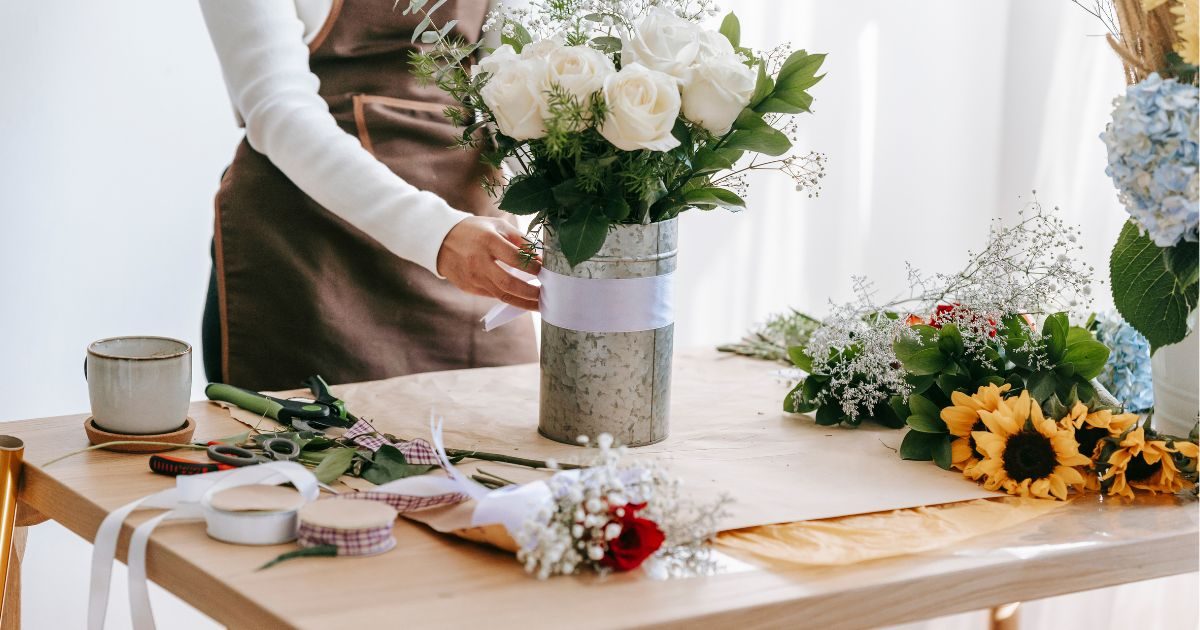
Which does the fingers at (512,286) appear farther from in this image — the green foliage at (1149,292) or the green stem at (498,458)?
the green foliage at (1149,292)

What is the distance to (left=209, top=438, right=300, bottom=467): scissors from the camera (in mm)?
1064

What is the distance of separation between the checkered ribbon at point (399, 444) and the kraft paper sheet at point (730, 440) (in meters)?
0.06

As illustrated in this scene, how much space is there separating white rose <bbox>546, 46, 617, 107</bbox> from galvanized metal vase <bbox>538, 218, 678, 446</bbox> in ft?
0.53

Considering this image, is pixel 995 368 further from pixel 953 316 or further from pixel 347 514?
pixel 347 514

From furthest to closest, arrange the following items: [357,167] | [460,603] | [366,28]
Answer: [366,28], [357,167], [460,603]

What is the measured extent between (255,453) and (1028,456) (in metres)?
0.72

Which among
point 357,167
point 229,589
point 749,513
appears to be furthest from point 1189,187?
point 357,167

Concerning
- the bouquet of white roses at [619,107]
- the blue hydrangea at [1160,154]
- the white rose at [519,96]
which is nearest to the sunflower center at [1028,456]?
the blue hydrangea at [1160,154]

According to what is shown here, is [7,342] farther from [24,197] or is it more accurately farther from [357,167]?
[357,167]

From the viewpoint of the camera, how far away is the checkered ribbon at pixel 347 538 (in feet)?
2.97

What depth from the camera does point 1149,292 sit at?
113cm

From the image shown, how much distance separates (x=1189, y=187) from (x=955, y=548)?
0.36m

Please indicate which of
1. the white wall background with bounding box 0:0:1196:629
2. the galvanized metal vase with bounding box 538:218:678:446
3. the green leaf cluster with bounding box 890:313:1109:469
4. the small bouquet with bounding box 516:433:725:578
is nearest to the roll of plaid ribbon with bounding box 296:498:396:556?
the small bouquet with bounding box 516:433:725:578

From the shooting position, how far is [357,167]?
4.81 ft
